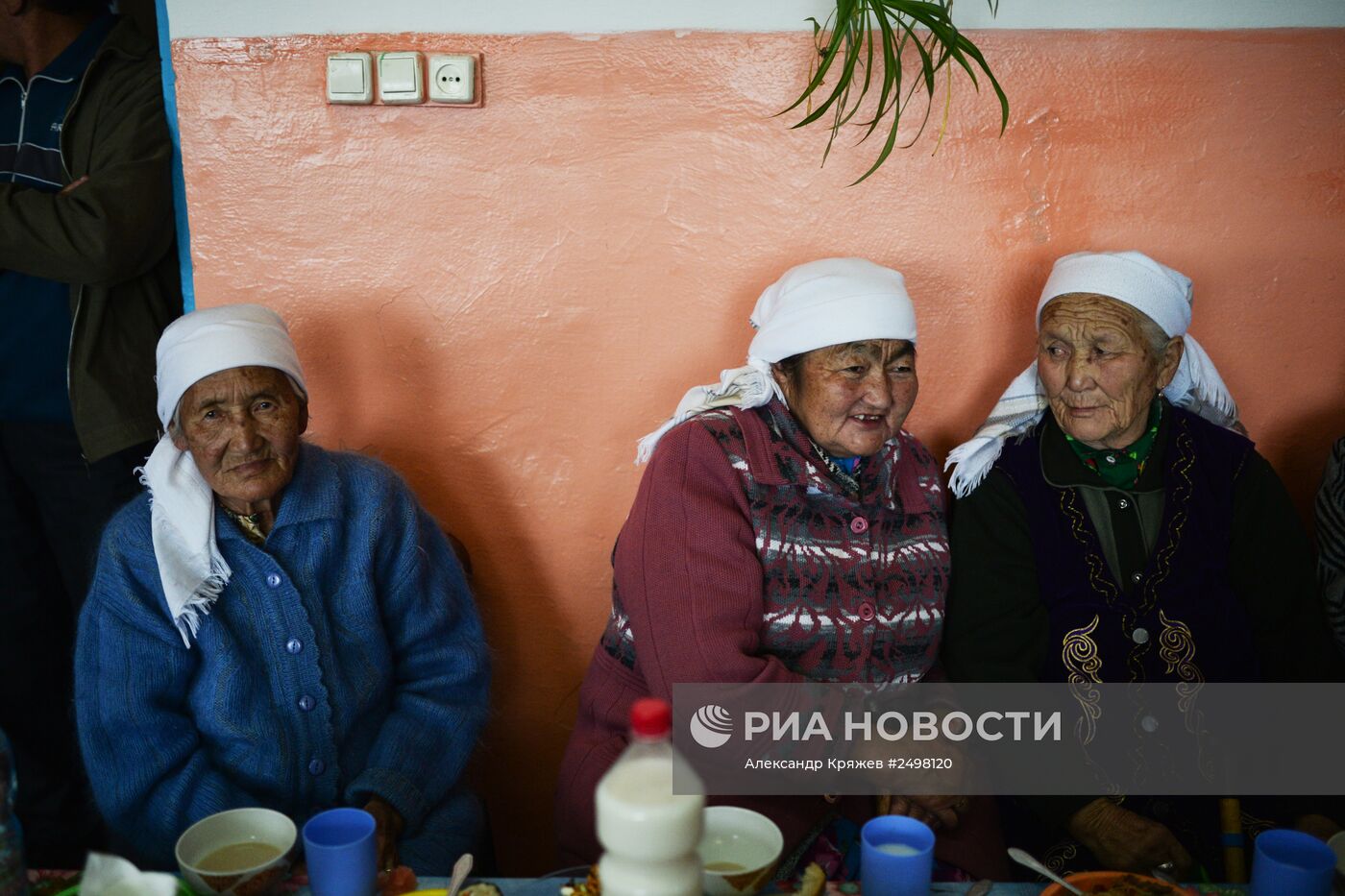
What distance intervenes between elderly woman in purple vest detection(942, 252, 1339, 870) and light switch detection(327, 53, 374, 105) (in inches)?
57.8

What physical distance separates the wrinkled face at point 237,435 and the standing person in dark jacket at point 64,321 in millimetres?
628

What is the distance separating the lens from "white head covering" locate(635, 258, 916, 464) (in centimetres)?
201

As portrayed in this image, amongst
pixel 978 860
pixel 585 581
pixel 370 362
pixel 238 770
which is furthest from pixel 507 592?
pixel 978 860

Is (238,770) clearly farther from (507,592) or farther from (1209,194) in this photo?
(1209,194)

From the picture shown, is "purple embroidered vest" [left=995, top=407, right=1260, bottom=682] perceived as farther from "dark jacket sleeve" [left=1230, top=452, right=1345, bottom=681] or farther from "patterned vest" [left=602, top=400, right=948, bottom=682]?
"patterned vest" [left=602, top=400, right=948, bottom=682]

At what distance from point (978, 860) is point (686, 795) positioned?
115 centimetres

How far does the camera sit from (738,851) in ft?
4.45

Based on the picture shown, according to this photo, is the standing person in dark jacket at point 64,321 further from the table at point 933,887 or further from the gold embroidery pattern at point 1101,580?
the gold embroidery pattern at point 1101,580

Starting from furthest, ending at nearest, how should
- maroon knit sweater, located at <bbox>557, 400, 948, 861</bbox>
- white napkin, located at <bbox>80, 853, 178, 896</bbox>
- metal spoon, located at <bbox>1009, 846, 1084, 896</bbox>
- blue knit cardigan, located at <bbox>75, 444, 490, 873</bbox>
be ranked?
maroon knit sweater, located at <bbox>557, 400, 948, 861</bbox> < blue knit cardigan, located at <bbox>75, 444, 490, 873</bbox> < metal spoon, located at <bbox>1009, 846, 1084, 896</bbox> < white napkin, located at <bbox>80, 853, 178, 896</bbox>

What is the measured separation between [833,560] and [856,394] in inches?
12.4

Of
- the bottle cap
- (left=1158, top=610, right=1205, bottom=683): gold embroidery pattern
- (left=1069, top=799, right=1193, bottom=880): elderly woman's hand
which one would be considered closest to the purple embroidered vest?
(left=1158, top=610, right=1205, bottom=683): gold embroidery pattern

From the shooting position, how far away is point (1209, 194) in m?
2.39

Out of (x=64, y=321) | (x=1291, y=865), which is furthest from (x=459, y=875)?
(x=64, y=321)

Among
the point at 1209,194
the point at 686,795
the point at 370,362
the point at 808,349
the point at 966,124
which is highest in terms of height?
the point at 966,124
